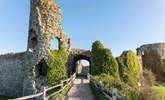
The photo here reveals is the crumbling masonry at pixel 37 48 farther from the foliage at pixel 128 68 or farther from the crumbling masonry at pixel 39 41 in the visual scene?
the foliage at pixel 128 68

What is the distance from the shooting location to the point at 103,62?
105 ft

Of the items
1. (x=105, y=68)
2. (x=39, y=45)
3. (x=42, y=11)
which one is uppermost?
(x=42, y=11)

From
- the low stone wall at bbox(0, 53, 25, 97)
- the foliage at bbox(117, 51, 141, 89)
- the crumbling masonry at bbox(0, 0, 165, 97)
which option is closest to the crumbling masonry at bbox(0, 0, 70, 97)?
the crumbling masonry at bbox(0, 0, 165, 97)

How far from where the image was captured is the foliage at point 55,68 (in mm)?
28641

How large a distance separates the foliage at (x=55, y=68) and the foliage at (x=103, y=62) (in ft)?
13.2

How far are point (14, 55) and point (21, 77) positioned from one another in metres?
3.40

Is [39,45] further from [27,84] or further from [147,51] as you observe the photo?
[147,51]

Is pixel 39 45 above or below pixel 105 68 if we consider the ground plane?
above

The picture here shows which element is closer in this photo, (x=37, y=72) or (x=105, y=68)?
(x=37, y=72)

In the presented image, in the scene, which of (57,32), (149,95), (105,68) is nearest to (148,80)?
(105,68)

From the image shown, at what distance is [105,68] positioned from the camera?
31.7 m

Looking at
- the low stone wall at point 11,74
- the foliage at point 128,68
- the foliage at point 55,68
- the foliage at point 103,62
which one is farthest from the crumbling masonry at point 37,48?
the foliage at point 128,68

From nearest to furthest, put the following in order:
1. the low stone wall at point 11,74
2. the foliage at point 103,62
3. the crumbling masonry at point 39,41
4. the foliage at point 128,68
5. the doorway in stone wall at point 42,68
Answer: the crumbling masonry at point 39,41
the doorway in stone wall at point 42,68
the foliage at point 103,62
the low stone wall at point 11,74
the foliage at point 128,68

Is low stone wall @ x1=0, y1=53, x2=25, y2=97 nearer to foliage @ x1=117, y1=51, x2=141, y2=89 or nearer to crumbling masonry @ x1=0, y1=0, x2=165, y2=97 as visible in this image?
crumbling masonry @ x1=0, y1=0, x2=165, y2=97
